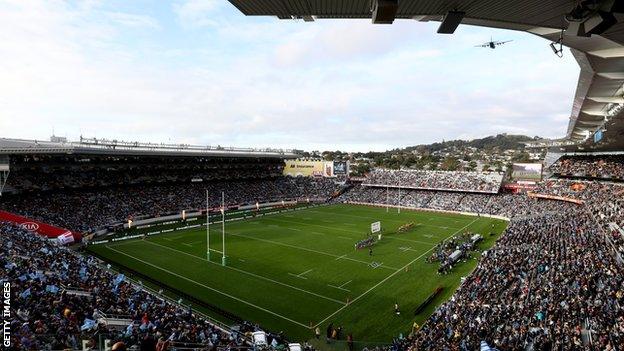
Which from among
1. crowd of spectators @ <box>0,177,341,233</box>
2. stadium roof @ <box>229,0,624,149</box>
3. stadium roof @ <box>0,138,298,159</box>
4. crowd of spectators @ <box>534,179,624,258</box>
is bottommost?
crowd of spectators @ <box>0,177,341,233</box>

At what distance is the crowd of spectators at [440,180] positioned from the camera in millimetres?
73500

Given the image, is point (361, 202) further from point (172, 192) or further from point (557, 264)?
point (557, 264)

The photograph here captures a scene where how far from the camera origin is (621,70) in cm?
1459

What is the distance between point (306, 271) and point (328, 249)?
8292 millimetres

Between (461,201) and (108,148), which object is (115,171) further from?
(461,201)

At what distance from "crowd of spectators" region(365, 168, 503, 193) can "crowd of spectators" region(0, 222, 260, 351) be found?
63.8 meters

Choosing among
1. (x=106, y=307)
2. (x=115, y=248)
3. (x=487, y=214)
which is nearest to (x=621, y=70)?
(x=106, y=307)

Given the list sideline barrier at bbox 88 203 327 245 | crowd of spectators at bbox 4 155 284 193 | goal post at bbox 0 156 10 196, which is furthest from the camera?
crowd of spectators at bbox 4 155 284 193

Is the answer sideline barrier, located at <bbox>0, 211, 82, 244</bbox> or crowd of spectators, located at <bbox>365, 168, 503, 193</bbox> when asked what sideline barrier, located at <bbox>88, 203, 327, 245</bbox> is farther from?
crowd of spectators, located at <bbox>365, 168, 503, 193</bbox>

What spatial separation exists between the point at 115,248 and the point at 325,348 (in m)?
27.7

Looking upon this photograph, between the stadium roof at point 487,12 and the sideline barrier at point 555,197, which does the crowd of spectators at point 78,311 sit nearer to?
the stadium roof at point 487,12

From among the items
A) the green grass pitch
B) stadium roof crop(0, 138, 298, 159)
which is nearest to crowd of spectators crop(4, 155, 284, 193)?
stadium roof crop(0, 138, 298, 159)

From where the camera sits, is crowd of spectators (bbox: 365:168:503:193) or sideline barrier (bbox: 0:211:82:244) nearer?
sideline barrier (bbox: 0:211:82:244)

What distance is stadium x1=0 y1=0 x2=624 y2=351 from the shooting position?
36.6 feet
